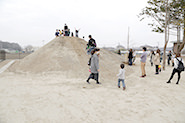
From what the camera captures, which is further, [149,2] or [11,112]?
[149,2]

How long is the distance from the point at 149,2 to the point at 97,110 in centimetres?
1195

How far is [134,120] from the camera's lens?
3.18 meters

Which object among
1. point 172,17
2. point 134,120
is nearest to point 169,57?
point 172,17

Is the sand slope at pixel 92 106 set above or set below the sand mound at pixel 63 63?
below

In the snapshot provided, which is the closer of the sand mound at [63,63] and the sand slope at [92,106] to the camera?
the sand slope at [92,106]

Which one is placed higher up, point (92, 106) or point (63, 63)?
point (63, 63)

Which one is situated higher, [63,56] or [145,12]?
[145,12]

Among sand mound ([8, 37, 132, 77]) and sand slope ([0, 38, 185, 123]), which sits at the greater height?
sand mound ([8, 37, 132, 77])

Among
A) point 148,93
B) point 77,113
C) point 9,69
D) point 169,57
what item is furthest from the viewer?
point 169,57

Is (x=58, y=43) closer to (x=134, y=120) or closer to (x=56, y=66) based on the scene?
(x=56, y=66)

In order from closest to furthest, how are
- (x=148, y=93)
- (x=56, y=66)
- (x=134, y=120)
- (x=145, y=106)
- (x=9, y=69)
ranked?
(x=134, y=120)
(x=145, y=106)
(x=148, y=93)
(x=56, y=66)
(x=9, y=69)

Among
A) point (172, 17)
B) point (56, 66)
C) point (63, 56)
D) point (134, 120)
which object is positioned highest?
point (172, 17)

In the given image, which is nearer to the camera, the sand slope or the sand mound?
the sand slope

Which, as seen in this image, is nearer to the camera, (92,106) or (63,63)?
(92,106)
